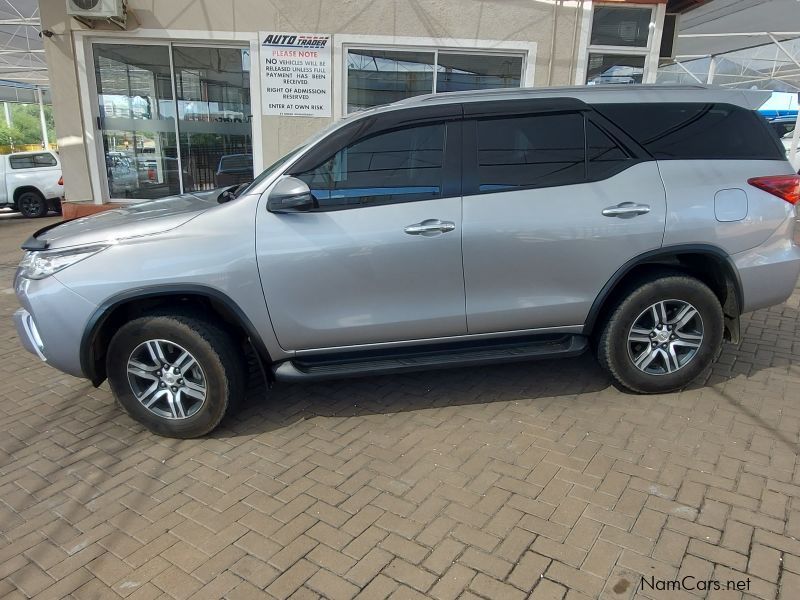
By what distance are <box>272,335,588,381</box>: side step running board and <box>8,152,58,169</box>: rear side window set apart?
1379 centimetres

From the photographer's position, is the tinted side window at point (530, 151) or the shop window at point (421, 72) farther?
the shop window at point (421, 72)

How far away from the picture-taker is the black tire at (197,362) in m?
3.17

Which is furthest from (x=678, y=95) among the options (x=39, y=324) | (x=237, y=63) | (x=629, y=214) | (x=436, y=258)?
(x=237, y=63)

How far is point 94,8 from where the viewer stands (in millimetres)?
7391

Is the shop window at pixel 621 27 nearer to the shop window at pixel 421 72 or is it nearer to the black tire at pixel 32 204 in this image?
the shop window at pixel 421 72

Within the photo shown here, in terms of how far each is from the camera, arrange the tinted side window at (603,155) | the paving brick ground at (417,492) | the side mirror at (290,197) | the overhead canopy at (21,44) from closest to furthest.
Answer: the paving brick ground at (417,492) → the side mirror at (290,197) → the tinted side window at (603,155) → the overhead canopy at (21,44)

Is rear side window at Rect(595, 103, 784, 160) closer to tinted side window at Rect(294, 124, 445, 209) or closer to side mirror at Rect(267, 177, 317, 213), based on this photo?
tinted side window at Rect(294, 124, 445, 209)

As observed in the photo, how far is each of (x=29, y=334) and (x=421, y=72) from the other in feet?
22.3

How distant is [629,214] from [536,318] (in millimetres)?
866

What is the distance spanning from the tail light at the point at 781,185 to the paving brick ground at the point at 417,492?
1342 mm

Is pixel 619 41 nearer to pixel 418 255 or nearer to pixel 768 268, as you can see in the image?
pixel 768 268

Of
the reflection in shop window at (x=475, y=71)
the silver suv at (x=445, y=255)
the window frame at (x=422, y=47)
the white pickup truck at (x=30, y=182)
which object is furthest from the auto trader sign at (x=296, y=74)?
the white pickup truck at (x=30, y=182)

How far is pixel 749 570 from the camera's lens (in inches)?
88.6

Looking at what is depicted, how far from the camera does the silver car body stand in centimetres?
311
